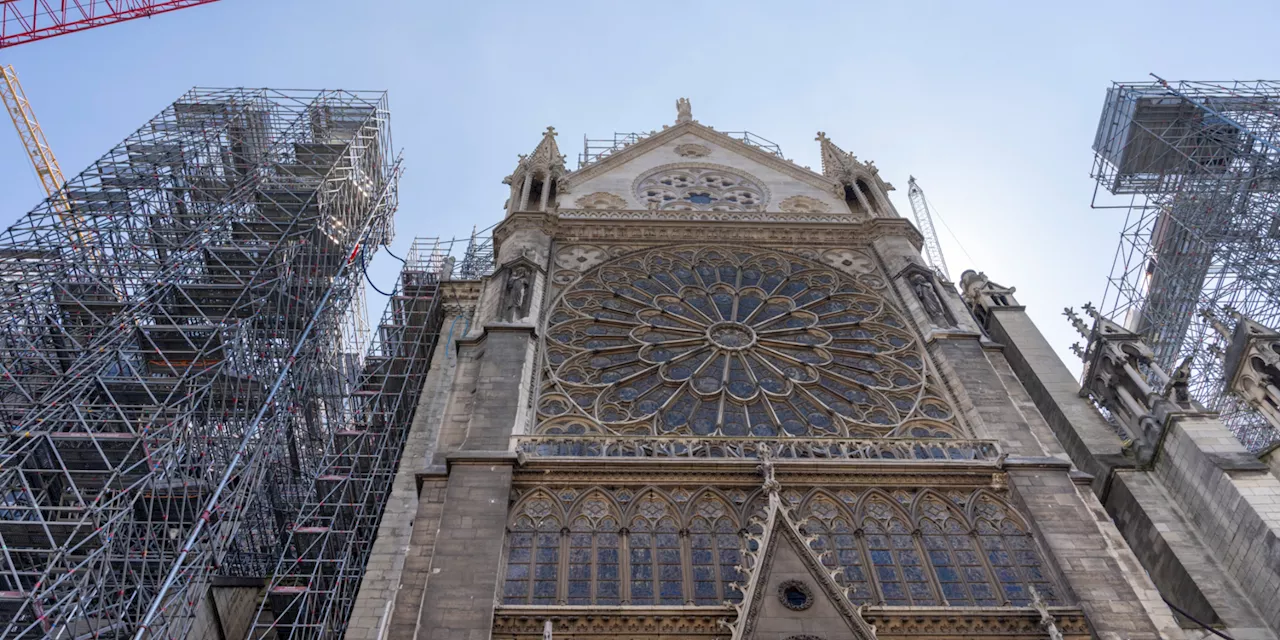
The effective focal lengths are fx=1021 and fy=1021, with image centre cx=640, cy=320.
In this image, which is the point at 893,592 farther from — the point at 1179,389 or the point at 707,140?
the point at 707,140

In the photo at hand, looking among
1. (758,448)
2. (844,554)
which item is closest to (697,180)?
(758,448)

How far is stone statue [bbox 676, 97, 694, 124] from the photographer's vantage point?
30341 millimetres

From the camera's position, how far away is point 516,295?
1975 cm

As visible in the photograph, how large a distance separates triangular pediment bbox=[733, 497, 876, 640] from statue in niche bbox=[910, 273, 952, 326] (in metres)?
7.65

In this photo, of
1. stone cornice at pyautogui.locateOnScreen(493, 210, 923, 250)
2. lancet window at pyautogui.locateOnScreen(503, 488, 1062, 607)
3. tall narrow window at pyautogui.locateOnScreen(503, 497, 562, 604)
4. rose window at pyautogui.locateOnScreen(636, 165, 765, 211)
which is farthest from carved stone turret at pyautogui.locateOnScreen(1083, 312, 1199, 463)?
tall narrow window at pyautogui.locateOnScreen(503, 497, 562, 604)

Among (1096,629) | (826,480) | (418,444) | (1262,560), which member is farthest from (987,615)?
(418,444)

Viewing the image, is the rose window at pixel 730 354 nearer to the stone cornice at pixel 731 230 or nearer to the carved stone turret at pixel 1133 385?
the stone cornice at pixel 731 230

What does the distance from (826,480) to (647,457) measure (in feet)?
9.05

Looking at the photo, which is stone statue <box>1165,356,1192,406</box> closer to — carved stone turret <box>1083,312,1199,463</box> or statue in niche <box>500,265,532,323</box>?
carved stone turret <box>1083,312,1199,463</box>

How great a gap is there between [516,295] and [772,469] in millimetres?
6922

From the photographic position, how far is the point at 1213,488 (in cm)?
1588

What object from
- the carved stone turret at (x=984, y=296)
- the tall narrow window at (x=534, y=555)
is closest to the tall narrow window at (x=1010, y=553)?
the tall narrow window at (x=534, y=555)

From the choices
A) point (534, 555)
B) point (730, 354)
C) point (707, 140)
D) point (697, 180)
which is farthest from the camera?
point (707, 140)

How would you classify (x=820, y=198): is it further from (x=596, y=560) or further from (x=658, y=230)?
(x=596, y=560)
